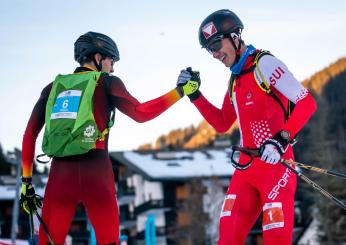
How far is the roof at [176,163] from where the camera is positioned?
52594mm

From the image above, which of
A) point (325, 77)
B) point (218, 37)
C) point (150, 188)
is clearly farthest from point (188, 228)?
point (325, 77)

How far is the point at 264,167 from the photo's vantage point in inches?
215

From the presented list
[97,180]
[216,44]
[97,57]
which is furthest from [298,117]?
[97,57]

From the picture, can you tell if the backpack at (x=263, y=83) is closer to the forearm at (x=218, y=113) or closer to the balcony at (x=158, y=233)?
the forearm at (x=218, y=113)

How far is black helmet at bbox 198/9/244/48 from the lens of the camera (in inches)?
227

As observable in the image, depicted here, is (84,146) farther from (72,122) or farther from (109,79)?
(109,79)

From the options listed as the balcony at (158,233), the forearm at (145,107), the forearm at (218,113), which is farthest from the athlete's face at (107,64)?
the balcony at (158,233)

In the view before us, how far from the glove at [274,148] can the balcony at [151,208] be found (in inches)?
1920

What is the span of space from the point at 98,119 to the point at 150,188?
161 ft

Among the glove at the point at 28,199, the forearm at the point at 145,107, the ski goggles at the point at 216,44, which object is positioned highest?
the ski goggles at the point at 216,44

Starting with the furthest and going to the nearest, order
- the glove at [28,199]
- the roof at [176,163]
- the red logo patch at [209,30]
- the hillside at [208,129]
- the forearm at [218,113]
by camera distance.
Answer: the hillside at [208,129]
the roof at [176,163]
the forearm at [218,113]
the red logo patch at [209,30]
the glove at [28,199]

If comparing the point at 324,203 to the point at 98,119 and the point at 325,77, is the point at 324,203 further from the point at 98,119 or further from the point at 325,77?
the point at 325,77

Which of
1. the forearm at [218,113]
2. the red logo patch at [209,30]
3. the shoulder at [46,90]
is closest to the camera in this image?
the shoulder at [46,90]

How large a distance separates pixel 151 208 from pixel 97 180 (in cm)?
4902
